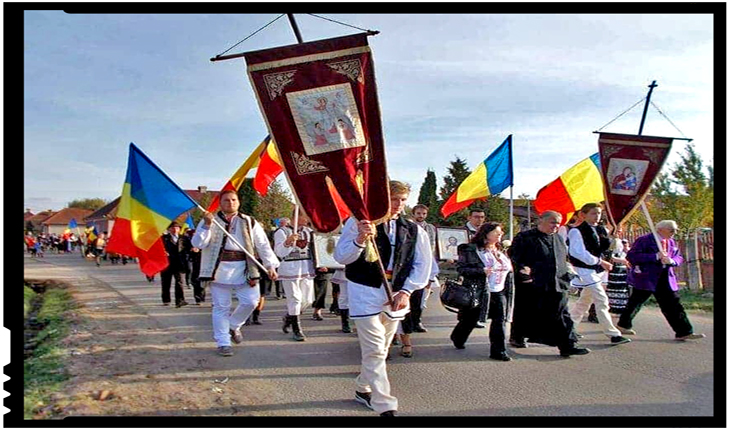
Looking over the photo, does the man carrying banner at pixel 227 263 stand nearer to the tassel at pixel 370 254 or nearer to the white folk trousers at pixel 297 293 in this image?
the white folk trousers at pixel 297 293

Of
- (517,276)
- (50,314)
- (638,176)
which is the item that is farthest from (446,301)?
(50,314)

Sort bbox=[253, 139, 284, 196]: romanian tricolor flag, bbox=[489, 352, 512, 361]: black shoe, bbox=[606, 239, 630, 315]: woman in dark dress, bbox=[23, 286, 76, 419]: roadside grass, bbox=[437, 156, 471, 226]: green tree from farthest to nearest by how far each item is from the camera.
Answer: bbox=[437, 156, 471, 226]: green tree → bbox=[606, 239, 630, 315]: woman in dark dress → bbox=[253, 139, 284, 196]: romanian tricolor flag → bbox=[489, 352, 512, 361]: black shoe → bbox=[23, 286, 76, 419]: roadside grass

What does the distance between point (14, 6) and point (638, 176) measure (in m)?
6.38

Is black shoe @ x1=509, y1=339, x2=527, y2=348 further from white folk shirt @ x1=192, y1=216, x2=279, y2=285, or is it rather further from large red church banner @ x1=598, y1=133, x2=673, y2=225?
white folk shirt @ x1=192, y1=216, x2=279, y2=285

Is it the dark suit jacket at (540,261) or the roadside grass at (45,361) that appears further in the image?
the dark suit jacket at (540,261)

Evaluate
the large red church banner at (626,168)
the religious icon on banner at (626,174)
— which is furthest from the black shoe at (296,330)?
the religious icon on banner at (626,174)

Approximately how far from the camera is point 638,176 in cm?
667

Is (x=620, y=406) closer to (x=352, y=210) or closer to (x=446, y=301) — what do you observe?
(x=446, y=301)

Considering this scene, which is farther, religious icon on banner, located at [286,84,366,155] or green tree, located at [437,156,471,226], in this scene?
green tree, located at [437,156,471,226]

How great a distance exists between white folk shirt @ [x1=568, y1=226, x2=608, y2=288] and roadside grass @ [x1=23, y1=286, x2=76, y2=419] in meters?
6.01

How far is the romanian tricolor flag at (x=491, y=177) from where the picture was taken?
9.47 meters

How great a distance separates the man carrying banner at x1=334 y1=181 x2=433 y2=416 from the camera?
4.42 meters

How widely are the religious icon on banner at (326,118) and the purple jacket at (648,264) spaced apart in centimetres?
472

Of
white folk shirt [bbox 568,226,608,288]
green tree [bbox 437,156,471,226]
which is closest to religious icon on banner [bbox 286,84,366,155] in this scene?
white folk shirt [bbox 568,226,608,288]
